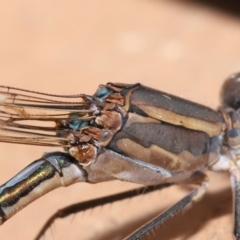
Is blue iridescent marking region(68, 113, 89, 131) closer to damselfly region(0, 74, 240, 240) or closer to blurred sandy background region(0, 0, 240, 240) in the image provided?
damselfly region(0, 74, 240, 240)

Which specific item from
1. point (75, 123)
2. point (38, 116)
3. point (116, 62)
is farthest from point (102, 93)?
point (116, 62)

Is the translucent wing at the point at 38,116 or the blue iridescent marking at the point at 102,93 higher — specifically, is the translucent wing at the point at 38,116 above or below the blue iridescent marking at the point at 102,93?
below

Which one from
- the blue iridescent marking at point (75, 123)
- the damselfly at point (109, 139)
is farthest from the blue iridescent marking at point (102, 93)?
the blue iridescent marking at point (75, 123)

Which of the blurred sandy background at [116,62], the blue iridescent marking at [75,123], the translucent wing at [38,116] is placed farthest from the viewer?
the blurred sandy background at [116,62]

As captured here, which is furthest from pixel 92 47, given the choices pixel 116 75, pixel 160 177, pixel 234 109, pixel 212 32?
pixel 160 177

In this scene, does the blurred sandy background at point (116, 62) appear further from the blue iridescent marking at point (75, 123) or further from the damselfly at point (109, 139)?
the blue iridescent marking at point (75, 123)

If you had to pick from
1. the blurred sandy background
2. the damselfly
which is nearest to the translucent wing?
the damselfly

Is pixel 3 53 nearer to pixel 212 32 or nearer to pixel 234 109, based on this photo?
pixel 212 32

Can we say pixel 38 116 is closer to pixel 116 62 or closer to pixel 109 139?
pixel 109 139
